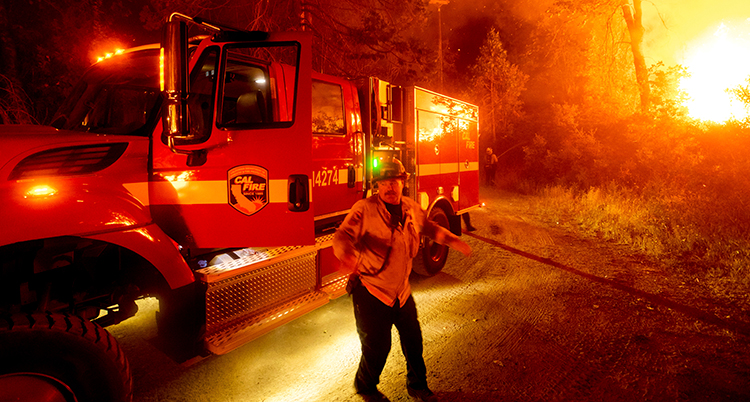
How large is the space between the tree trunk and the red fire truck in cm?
1441

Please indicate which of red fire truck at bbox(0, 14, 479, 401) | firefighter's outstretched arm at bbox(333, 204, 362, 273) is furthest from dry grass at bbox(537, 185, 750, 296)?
red fire truck at bbox(0, 14, 479, 401)

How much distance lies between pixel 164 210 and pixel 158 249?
34cm

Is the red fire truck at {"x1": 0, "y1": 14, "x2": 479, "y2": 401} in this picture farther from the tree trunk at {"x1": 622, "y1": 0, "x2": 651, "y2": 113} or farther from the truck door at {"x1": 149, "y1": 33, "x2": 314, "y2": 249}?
the tree trunk at {"x1": 622, "y1": 0, "x2": 651, "y2": 113}

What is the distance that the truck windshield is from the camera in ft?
10.3

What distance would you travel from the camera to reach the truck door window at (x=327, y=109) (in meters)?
4.23

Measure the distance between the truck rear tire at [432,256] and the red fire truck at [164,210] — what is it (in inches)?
73.8

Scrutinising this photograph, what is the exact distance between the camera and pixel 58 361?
218 centimetres

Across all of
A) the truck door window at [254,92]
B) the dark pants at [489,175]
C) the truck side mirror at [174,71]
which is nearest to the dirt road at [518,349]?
the truck side mirror at [174,71]

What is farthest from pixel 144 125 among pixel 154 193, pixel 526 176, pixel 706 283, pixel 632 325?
pixel 526 176

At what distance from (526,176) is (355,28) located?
12.8 m

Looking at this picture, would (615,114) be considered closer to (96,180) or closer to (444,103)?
(444,103)

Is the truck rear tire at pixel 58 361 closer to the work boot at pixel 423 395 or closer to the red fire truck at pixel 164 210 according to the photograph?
the red fire truck at pixel 164 210

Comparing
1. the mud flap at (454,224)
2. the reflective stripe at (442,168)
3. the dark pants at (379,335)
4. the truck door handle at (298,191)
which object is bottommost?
the dark pants at (379,335)

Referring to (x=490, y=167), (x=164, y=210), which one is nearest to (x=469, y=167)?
(x=164, y=210)
